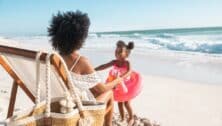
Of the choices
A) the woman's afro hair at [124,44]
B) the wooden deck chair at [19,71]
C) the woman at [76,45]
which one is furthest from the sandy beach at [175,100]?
the woman at [76,45]

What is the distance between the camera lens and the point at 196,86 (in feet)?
23.8

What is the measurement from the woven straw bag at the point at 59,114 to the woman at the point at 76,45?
370mm

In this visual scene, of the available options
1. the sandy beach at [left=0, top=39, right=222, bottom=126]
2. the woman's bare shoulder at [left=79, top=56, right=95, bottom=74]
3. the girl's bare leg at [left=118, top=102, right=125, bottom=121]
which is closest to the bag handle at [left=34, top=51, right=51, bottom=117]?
the woman's bare shoulder at [left=79, top=56, right=95, bottom=74]

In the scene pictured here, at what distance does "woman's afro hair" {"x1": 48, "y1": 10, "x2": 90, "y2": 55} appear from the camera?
2.83 m

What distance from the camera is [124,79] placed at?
4125 mm

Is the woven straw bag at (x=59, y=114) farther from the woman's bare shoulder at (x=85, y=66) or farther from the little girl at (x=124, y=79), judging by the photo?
the little girl at (x=124, y=79)

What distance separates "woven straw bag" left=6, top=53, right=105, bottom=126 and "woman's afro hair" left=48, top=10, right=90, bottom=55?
50 centimetres

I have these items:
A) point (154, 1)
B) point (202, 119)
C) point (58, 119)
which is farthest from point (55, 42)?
point (154, 1)

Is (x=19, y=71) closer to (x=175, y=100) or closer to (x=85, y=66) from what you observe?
(x=85, y=66)

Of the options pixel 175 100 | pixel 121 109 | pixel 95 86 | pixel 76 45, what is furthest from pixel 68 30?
pixel 175 100

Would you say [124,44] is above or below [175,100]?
above

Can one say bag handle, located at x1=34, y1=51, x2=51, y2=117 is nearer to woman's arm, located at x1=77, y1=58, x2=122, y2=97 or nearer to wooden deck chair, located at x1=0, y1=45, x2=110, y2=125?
wooden deck chair, located at x1=0, y1=45, x2=110, y2=125

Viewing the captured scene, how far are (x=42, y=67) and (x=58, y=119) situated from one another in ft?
1.40

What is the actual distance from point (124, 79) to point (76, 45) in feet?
4.40
